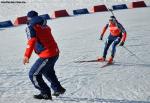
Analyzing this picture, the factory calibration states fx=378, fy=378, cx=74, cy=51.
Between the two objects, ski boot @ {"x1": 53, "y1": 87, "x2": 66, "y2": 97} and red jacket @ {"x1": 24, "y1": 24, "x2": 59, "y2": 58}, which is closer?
red jacket @ {"x1": 24, "y1": 24, "x2": 59, "y2": 58}

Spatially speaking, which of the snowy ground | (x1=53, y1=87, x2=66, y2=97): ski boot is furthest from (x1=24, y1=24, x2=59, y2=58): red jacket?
the snowy ground

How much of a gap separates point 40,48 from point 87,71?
12.1ft

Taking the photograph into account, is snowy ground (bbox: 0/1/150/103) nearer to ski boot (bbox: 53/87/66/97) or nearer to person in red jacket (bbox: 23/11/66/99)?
→ ski boot (bbox: 53/87/66/97)

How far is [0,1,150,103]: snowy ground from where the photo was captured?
8.34 metres

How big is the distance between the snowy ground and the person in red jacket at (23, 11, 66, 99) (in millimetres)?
592

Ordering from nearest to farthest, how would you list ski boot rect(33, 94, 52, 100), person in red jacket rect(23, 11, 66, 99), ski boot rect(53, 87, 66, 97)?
1. person in red jacket rect(23, 11, 66, 99)
2. ski boot rect(33, 94, 52, 100)
3. ski boot rect(53, 87, 66, 97)

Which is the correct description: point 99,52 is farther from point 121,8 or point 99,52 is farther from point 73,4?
point 73,4

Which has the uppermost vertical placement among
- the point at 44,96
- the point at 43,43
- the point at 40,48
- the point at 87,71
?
the point at 43,43

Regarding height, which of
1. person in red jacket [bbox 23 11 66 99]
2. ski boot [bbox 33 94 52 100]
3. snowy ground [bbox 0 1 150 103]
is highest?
person in red jacket [bbox 23 11 66 99]

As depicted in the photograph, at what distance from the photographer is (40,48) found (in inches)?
299

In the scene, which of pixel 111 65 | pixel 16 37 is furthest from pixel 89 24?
pixel 111 65

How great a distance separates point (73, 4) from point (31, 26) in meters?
30.0

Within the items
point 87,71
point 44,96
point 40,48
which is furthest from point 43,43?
point 87,71

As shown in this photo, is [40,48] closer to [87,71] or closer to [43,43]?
[43,43]
